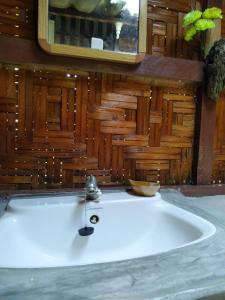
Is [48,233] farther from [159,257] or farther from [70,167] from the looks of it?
[159,257]

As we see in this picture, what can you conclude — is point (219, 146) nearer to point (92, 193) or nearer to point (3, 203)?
point (92, 193)

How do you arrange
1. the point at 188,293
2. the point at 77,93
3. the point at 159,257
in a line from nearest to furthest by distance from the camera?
the point at 188,293 → the point at 159,257 → the point at 77,93

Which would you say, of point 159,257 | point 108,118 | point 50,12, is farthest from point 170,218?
point 50,12

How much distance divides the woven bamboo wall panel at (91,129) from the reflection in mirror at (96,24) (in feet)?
0.45

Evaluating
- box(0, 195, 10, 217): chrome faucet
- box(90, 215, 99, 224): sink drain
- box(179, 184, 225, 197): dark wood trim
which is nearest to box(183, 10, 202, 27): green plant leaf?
box(179, 184, 225, 197): dark wood trim

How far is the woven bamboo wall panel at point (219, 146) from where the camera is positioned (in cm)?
146

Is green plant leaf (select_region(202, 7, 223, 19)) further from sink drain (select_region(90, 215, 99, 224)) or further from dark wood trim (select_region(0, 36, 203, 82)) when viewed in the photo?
sink drain (select_region(90, 215, 99, 224))

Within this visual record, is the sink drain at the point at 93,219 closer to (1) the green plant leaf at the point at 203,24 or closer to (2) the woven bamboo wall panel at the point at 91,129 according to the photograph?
(2) the woven bamboo wall panel at the point at 91,129

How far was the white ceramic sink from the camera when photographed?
939 mm

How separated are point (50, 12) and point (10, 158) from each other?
59 centimetres

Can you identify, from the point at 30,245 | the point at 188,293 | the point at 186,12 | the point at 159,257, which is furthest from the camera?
the point at 186,12

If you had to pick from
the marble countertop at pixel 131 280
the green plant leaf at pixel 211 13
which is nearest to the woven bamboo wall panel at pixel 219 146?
the green plant leaf at pixel 211 13

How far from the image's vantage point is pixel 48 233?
102 cm

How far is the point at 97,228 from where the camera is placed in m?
1.07
